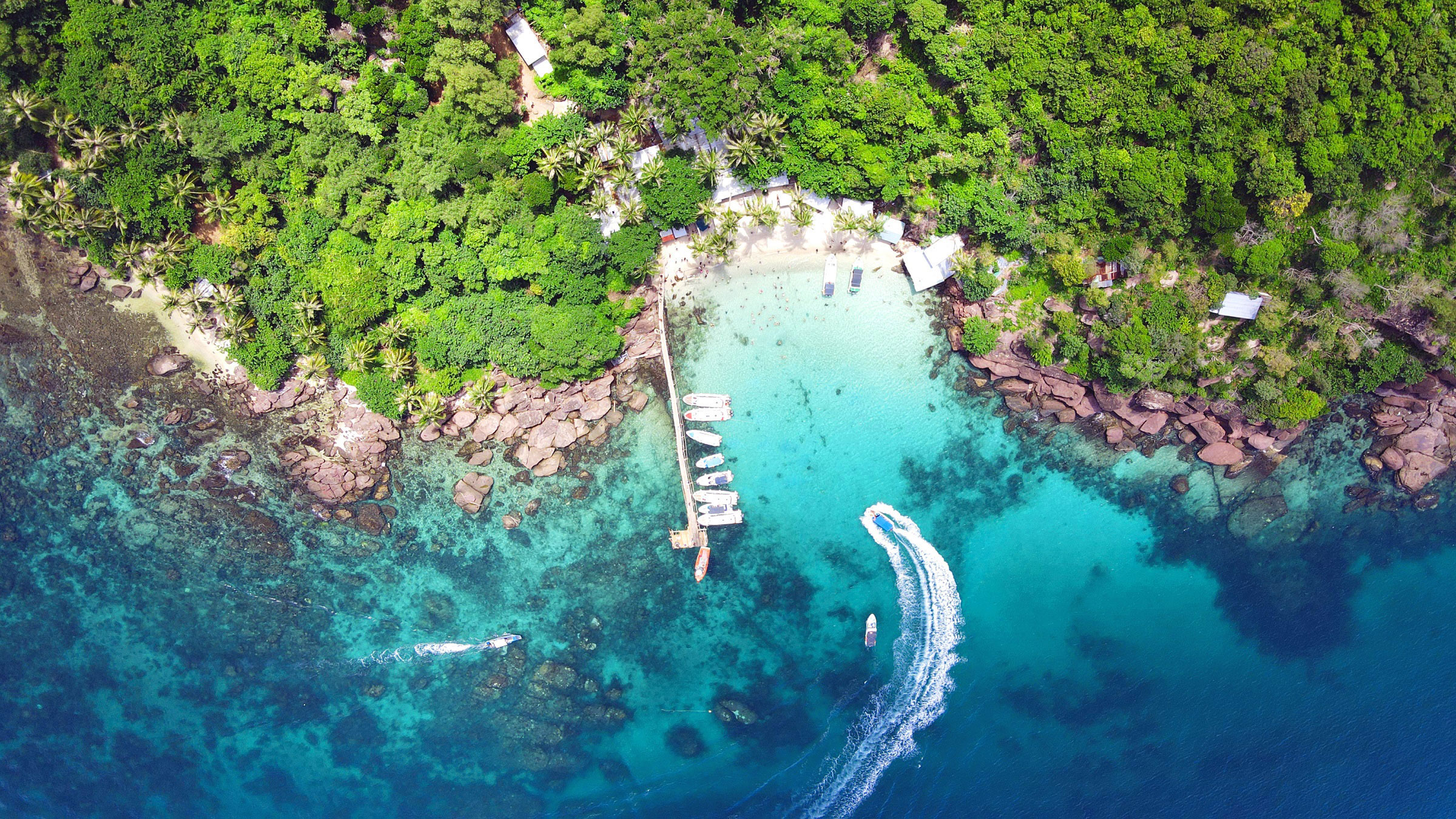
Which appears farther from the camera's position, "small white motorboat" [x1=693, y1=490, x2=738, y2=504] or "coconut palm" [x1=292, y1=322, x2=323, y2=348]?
"small white motorboat" [x1=693, y1=490, x2=738, y2=504]

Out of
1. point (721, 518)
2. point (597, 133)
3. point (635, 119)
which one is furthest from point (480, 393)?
point (635, 119)

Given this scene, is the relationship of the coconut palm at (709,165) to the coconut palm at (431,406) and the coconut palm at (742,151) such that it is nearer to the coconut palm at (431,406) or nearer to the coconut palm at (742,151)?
the coconut palm at (742,151)

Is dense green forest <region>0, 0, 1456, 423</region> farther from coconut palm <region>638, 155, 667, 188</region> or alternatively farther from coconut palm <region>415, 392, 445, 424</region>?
coconut palm <region>415, 392, 445, 424</region>

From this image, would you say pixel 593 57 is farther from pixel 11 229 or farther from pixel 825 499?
pixel 11 229

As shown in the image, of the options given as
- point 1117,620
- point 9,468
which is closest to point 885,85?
point 1117,620

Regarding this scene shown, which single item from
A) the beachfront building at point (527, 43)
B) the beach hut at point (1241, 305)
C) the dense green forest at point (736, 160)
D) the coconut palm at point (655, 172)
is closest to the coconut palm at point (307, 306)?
the dense green forest at point (736, 160)

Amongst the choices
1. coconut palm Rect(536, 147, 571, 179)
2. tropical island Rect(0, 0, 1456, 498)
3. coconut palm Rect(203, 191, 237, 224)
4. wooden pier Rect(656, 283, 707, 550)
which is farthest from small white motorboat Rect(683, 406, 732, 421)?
coconut palm Rect(203, 191, 237, 224)

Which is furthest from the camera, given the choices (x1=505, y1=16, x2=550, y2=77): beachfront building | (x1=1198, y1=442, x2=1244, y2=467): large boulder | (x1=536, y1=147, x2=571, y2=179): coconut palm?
(x1=1198, y1=442, x2=1244, y2=467): large boulder
